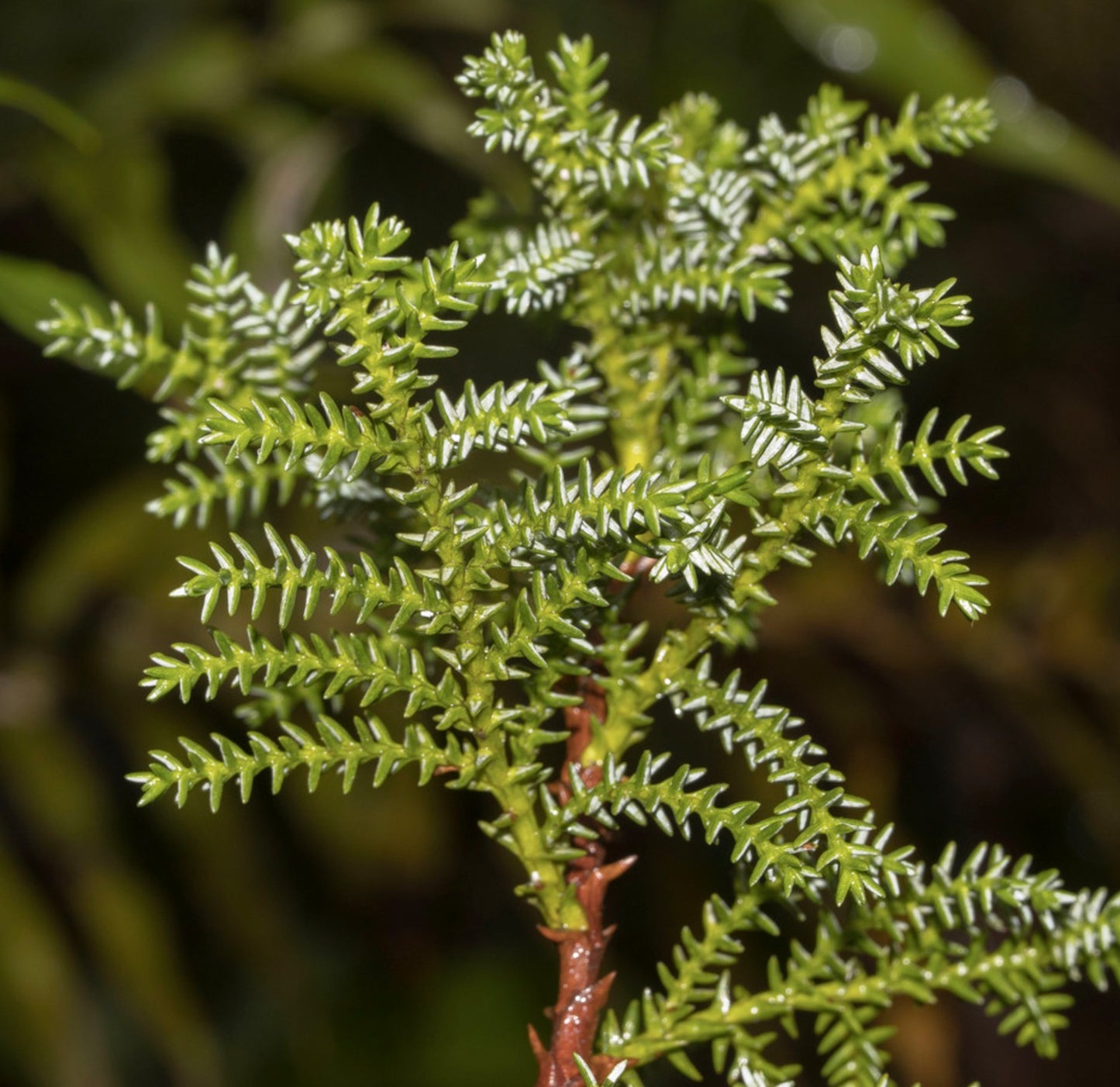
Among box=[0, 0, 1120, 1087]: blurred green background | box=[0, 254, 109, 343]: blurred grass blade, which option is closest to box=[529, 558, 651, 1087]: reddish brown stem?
box=[0, 254, 109, 343]: blurred grass blade

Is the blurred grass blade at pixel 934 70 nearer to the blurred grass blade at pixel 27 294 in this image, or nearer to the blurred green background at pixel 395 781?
the blurred green background at pixel 395 781

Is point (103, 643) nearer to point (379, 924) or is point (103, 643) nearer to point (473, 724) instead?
point (379, 924)

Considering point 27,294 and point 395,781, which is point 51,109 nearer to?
point 27,294

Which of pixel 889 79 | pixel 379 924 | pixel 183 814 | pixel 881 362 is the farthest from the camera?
pixel 379 924

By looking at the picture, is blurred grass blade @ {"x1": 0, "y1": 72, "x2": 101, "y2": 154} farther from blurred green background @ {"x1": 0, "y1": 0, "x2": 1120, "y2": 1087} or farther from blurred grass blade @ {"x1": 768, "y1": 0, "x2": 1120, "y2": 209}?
blurred grass blade @ {"x1": 768, "y1": 0, "x2": 1120, "y2": 209}

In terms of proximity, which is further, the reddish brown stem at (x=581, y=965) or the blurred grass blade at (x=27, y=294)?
the blurred grass blade at (x=27, y=294)

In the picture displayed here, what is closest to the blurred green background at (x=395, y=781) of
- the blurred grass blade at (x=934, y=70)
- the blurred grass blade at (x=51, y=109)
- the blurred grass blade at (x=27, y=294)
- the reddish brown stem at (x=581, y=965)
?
the blurred grass blade at (x=934, y=70)

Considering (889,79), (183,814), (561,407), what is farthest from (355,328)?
(183,814)
